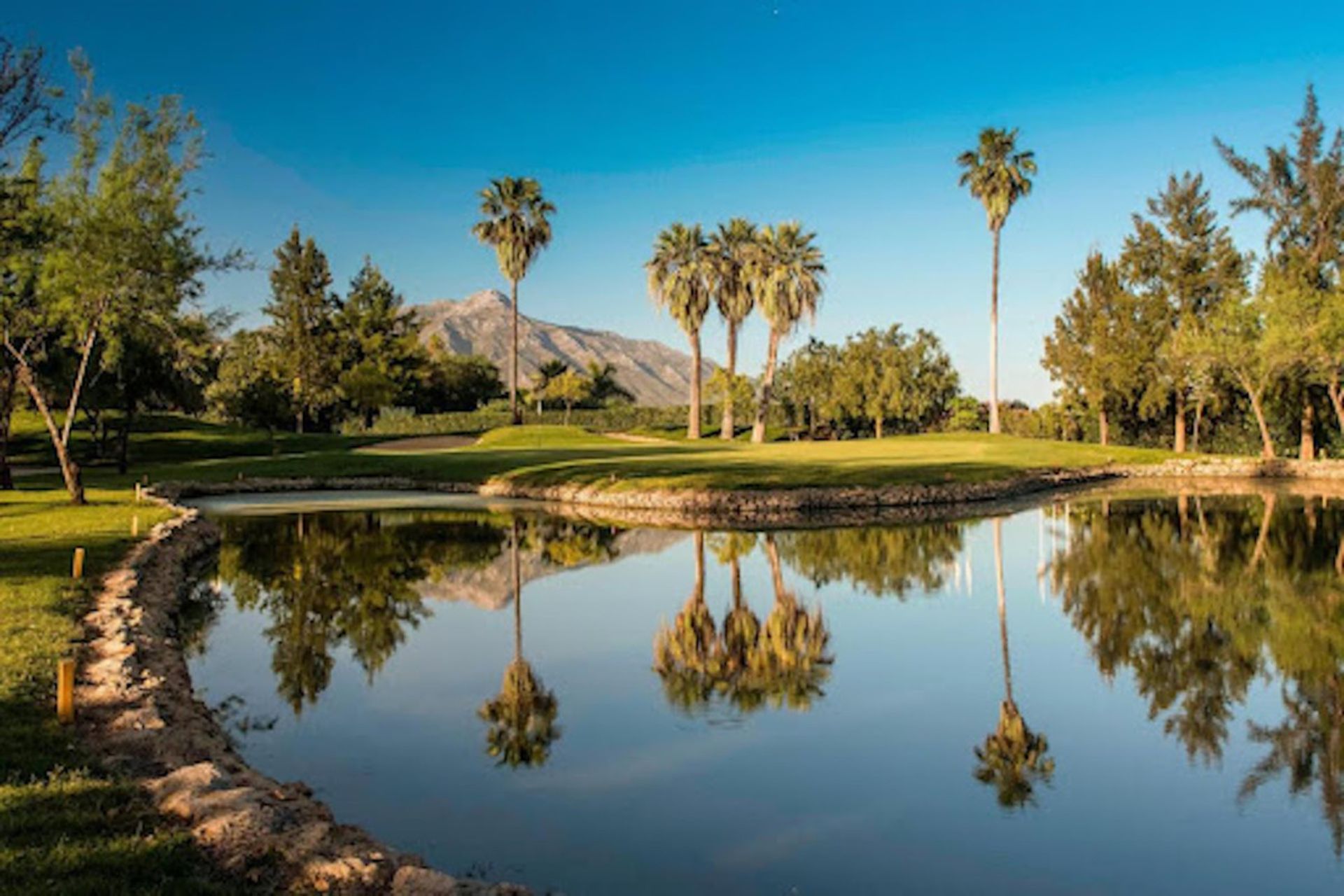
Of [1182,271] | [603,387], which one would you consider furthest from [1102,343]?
[603,387]

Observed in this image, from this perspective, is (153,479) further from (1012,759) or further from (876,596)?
(1012,759)

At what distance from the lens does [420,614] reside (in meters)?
17.2

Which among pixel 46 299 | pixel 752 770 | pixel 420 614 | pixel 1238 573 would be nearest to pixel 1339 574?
pixel 1238 573

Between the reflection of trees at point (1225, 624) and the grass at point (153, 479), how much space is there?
29.3 ft

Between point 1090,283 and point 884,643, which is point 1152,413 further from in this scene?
point 884,643

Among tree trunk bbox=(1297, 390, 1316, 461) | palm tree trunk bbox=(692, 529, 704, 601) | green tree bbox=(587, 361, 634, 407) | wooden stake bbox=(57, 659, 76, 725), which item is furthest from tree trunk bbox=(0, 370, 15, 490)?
green tree bbox=(587, 361, 634, 407)

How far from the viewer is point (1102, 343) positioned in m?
63.5

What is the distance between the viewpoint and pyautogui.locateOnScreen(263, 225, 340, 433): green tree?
88.1 m

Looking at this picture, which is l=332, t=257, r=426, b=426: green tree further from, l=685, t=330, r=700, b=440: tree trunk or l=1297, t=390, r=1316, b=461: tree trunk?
l=1297, t=390, r=1316, b=461: tree trunk

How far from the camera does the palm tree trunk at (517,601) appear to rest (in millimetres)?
14945

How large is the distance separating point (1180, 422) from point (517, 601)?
5593 centimetres

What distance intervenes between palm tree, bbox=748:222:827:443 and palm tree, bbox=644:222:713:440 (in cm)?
384

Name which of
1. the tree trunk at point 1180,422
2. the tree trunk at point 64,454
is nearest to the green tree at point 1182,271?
the tree trunk at point 1180,422

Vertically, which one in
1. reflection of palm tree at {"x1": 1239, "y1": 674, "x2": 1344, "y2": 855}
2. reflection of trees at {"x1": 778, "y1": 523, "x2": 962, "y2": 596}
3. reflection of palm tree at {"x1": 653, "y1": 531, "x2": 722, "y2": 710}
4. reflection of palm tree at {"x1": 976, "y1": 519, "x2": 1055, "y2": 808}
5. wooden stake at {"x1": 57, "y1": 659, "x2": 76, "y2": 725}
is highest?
wooden stake at {"x1": 57, "y1": 659, "x2": 76, "y2": 725}
